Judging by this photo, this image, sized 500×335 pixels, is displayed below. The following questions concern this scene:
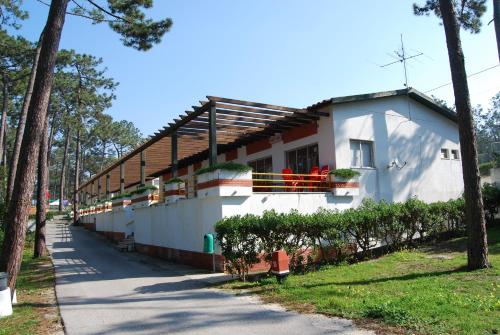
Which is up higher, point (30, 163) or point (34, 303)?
point (30, 163)

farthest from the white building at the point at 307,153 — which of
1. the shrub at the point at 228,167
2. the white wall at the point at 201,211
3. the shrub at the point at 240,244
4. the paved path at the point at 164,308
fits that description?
the paved path at the point at 164,308

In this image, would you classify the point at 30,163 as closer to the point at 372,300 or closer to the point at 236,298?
the point at 236,298

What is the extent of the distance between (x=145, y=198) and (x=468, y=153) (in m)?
13.1

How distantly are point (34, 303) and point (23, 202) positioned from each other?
2.12 metres

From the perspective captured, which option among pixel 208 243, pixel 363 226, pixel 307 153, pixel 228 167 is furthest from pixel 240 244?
pixel 307 153

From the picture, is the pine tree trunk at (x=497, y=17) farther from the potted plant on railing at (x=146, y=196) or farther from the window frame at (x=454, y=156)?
the potted plant on railing at (x=146, y=196)

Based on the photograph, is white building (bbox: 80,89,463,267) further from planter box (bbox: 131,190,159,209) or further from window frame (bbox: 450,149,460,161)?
planter box (bbox: 131,190,159,209)

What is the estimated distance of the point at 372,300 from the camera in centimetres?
703

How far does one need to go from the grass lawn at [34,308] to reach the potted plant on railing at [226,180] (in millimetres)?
4669

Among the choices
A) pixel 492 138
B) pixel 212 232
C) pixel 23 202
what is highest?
pixel 492 138

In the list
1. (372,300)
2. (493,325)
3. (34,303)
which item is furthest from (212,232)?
(493,325)

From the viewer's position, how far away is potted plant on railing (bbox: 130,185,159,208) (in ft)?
59.7

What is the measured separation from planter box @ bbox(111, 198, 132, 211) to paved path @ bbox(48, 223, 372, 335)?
925cm

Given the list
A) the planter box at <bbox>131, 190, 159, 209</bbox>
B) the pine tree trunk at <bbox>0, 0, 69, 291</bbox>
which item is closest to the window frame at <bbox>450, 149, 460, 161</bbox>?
the planter box at <bbox>131, 190, 159, 209</bbox>
